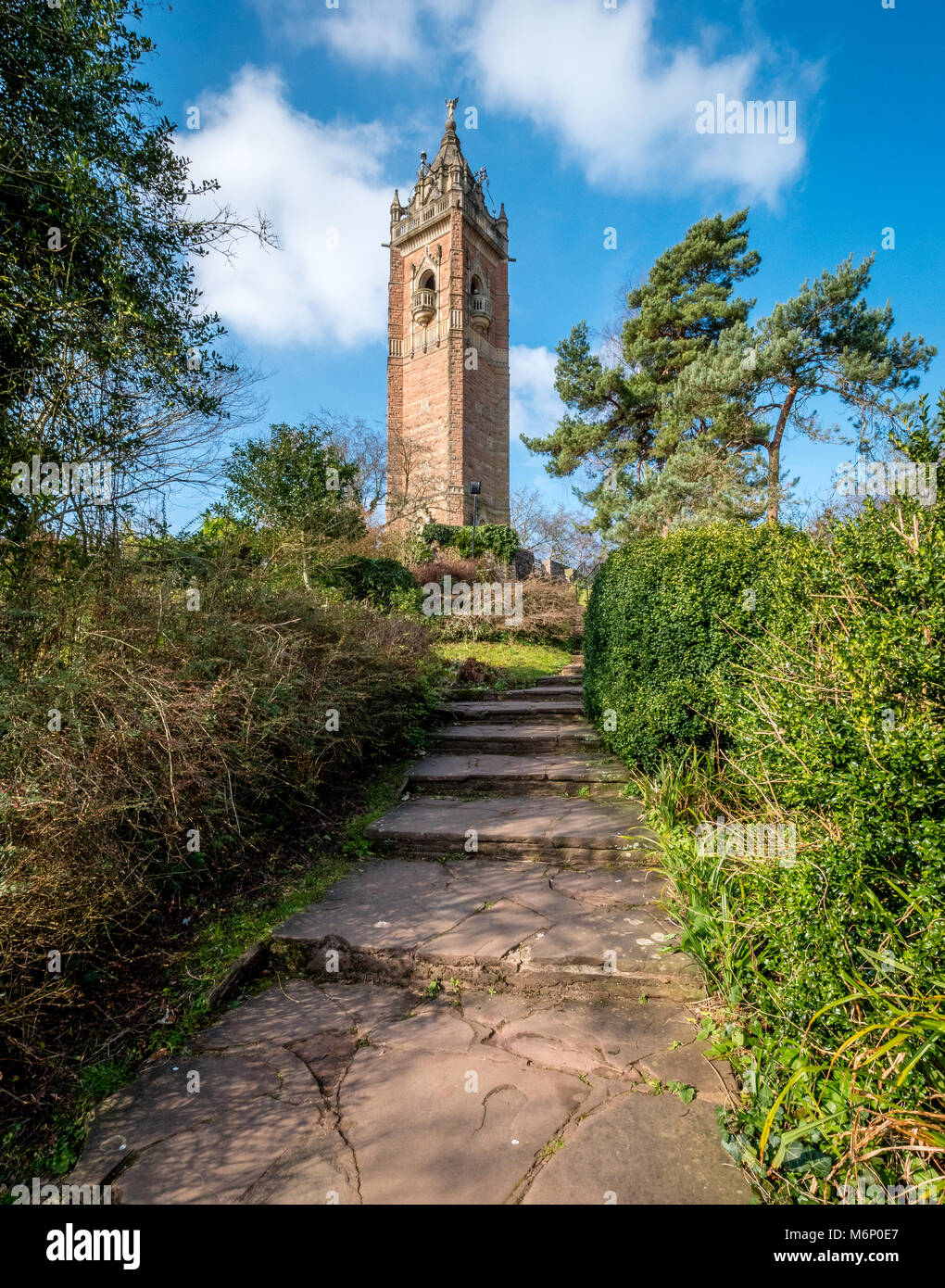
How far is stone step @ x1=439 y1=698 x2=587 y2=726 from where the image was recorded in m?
6.72

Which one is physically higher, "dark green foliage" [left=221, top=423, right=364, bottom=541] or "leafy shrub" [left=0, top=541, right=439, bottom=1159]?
"dark green foliage" [left=221, top=423, right=364, bottom=541]

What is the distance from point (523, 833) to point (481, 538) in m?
13.0

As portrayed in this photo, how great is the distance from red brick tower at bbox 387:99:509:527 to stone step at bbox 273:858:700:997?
2029 cm

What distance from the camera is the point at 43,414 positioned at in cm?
331

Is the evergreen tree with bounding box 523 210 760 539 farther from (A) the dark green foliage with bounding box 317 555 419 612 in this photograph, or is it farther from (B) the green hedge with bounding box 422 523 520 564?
(A) the dark green foliage with bounding box 317 555 419 612

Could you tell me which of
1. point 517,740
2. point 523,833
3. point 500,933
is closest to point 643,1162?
point 500,933

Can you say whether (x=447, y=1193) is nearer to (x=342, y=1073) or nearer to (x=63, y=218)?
(x=342, y=1073)

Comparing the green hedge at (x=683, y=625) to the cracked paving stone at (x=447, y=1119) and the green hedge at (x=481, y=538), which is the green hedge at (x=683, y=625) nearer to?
the cracked paving stone at (x=447, y=1119)

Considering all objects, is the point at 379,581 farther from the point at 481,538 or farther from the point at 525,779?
the point at 525,779

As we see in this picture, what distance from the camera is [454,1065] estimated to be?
197 centimetres

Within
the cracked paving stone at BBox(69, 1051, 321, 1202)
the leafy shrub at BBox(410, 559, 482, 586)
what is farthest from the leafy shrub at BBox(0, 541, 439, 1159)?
the leafy shrub at BBox(410, 559, 482, 586)

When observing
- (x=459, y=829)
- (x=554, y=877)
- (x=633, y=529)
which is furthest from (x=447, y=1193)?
(x=633, y=529)

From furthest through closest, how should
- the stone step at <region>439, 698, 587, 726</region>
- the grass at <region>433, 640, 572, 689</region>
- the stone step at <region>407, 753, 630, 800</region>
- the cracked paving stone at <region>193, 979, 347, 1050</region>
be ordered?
1. the grass at <region>433, 640, 572, 689</region>
2. the stone step at <region>439, 698, 587, 726</region>
3. the stone step at <region>407, 753, 630, 800</region>
4. the cracked paving stone at <region>193, 979, 347, 1050</region>

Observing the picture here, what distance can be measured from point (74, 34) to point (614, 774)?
592 cm
